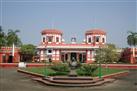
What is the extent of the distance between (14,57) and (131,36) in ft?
75.8

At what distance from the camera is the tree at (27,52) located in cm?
5900

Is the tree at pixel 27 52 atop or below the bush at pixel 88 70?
atop

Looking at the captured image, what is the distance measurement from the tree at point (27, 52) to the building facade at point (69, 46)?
1737 millimetres

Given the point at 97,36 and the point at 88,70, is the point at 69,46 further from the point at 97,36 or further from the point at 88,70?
the point at 88,70

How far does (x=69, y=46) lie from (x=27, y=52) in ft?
27.5

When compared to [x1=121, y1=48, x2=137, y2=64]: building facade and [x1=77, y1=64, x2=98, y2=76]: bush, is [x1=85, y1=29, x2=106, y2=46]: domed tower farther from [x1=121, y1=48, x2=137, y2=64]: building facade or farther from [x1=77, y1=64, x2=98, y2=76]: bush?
[x1=77, y1=64, x2=98, y2=76]: bush

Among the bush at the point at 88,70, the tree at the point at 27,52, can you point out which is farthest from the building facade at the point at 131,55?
the bush at the point at 88,70

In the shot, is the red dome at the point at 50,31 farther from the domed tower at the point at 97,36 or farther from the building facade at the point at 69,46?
the domed tower at the point at 97,36

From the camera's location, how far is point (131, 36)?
5862 cm

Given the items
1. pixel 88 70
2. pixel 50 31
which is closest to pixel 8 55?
pixel 50 31

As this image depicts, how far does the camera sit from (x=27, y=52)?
5912cm

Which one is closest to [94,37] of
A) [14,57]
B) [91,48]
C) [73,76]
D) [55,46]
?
[91,48]

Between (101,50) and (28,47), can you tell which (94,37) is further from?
(101,50)

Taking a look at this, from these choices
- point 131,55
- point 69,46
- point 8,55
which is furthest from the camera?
point 69,46
